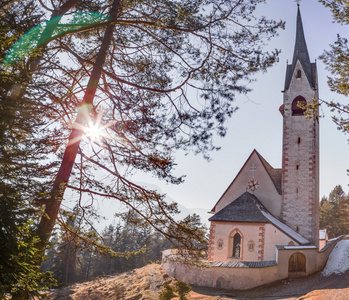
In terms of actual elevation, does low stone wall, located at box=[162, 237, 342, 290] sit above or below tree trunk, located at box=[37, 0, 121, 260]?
below

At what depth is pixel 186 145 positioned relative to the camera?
28.9 ft

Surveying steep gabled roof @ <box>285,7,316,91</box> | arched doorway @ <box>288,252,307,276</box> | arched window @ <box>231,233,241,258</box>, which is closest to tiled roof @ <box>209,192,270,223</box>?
arched window @ <box>231,233,241,258</box>

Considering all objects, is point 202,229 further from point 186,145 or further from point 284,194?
point 284,194

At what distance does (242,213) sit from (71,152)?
52.3ft

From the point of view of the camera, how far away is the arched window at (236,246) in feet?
68.3

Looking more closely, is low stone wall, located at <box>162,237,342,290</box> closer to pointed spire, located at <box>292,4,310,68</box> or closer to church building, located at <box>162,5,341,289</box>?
church building, located at <box>162,5,341,289</box>

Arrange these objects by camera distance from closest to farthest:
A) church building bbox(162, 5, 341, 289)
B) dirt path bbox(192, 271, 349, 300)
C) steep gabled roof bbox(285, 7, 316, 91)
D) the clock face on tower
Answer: dirt path bbox(192, 271, 349, 300)
church building bbox(162, 5, 341, 289)
the clock face on tower
steep gabled roof bbox(285, 7, 316, 91)

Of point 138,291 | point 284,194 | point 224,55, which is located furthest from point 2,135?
point 284,194

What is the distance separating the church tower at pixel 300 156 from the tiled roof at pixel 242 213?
12.8 ft

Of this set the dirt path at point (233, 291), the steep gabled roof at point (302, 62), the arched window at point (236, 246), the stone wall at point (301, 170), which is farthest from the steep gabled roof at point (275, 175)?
the dirt path at point (233, 291)

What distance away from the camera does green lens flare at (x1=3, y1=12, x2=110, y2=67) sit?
5473 mm

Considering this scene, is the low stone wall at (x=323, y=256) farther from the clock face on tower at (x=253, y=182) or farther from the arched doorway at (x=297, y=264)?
the clock face on tower at (x=253, y=182)

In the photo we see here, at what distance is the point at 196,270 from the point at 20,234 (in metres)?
14.8

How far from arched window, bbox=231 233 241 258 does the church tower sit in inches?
207
